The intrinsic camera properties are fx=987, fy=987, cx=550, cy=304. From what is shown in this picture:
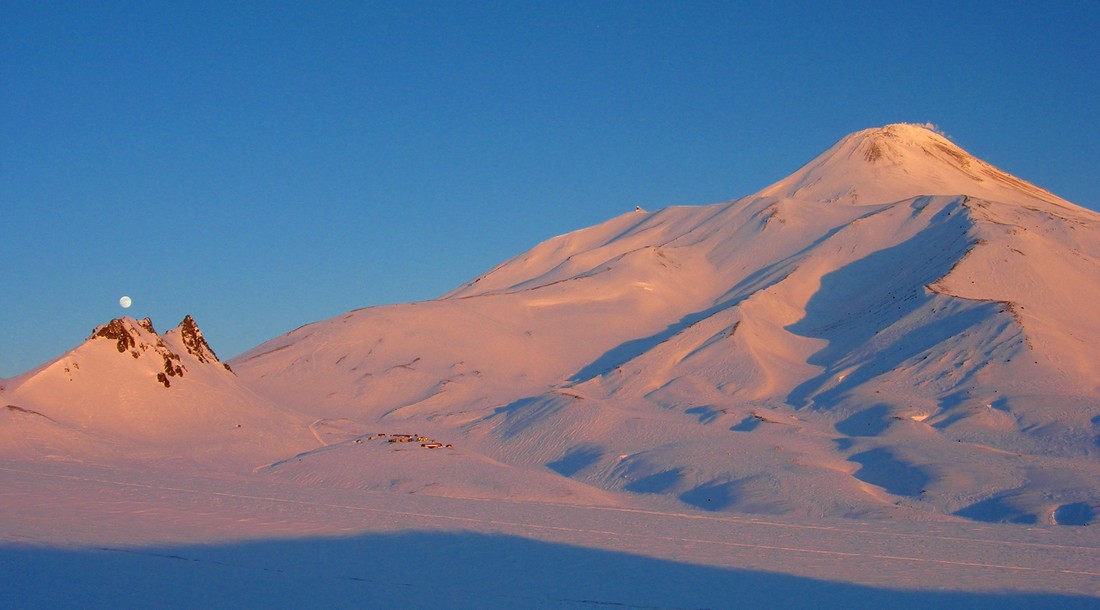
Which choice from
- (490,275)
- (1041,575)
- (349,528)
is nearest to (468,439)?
(349,528)

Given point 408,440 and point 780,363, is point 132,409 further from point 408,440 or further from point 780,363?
point 780,363

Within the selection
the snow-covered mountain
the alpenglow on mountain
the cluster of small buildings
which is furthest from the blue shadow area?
the cluster of small buildings

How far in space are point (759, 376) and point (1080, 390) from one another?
53.4 ft

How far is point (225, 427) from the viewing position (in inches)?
1606

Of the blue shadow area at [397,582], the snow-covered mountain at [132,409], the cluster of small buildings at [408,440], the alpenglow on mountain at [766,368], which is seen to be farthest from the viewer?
the cluster of small buildings at [408,440]

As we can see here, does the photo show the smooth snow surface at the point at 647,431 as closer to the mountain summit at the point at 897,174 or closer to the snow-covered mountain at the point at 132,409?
the snow-covered mountain at the point at 132,409

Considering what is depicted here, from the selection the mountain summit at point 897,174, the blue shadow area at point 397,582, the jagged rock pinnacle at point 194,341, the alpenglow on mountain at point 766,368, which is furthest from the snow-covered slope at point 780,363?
the blue shadow area at point 397,582

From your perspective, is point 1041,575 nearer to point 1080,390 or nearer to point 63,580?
point 63,580

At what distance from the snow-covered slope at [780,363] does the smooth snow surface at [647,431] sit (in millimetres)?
240

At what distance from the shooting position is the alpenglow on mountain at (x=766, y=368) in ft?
117

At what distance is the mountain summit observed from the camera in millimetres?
101875

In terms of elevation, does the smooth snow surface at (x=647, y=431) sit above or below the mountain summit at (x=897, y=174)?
below

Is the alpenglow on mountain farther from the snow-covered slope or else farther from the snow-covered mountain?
the snow-covered mountain

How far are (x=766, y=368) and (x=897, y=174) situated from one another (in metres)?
58.6
